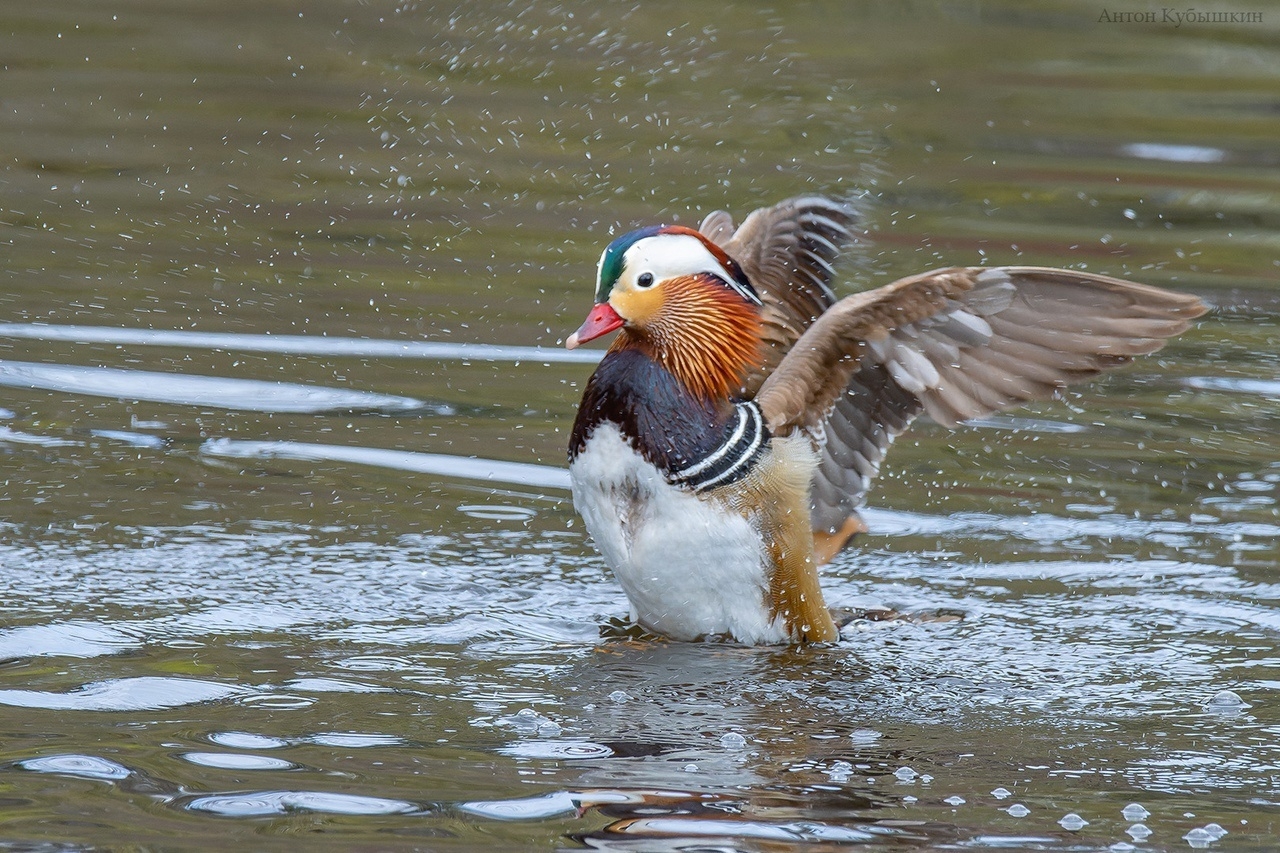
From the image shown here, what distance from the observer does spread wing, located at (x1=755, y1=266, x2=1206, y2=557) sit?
5.34 meters

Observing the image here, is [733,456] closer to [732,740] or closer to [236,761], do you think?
[732,740]

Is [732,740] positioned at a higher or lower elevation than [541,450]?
lower

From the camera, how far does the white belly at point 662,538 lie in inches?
209

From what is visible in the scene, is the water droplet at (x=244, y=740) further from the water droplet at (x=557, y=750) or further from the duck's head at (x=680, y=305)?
the duck's head at (x=680, y=305)

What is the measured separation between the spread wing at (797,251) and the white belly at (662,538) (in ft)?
4.05

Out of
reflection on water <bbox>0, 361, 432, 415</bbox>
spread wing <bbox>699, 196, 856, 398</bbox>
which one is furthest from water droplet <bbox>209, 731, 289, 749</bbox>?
reflection on water <bbox>0, 361, 432, 415</bbox>

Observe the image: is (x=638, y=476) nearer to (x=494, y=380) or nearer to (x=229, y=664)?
(x=229, y=664)

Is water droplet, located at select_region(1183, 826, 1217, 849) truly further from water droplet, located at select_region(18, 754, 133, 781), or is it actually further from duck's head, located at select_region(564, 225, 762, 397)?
water droplet, located at select_region(18, 754, 133, 781)

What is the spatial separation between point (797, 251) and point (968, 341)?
1085 mm

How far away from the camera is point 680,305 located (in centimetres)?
568

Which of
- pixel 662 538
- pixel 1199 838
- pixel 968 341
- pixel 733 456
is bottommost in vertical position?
pixel 1199 838

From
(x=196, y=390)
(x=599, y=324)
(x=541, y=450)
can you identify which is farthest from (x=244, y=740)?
(x=196, y=390)

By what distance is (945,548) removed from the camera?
645 centimetres

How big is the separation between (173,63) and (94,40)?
0.58 m
